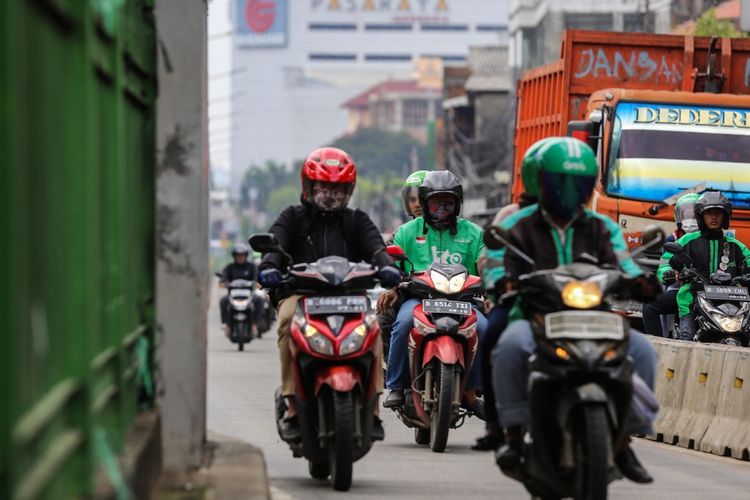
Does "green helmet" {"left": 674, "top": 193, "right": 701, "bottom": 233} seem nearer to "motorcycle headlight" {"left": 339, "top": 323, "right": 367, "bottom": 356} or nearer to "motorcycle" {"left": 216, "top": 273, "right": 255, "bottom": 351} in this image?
"motorcycle headlight" {"left": 339, "top": 323, "right": 367, "bottom": 356}

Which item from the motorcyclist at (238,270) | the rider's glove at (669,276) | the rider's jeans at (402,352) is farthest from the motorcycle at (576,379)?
the motorcyclist at (238,270)

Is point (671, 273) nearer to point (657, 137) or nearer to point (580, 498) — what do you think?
point (657, 137)

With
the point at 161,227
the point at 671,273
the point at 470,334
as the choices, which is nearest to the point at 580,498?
the point at 161,227

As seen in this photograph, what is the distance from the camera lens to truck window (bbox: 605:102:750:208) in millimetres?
20266

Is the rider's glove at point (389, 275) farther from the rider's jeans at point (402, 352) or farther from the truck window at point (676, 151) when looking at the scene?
the truck window at point (676, 151)

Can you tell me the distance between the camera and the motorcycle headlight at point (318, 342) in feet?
31.3

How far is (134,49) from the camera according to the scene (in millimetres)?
8211

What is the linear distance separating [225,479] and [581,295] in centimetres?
195

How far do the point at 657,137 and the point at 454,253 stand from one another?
329 inches

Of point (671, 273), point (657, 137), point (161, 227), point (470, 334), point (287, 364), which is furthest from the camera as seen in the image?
point (657, 137)

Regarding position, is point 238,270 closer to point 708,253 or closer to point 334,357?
point 708,253

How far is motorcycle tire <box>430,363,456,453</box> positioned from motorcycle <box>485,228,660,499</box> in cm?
378

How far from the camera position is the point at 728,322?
15719 mm

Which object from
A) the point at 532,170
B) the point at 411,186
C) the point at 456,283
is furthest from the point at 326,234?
the point at 411,186
